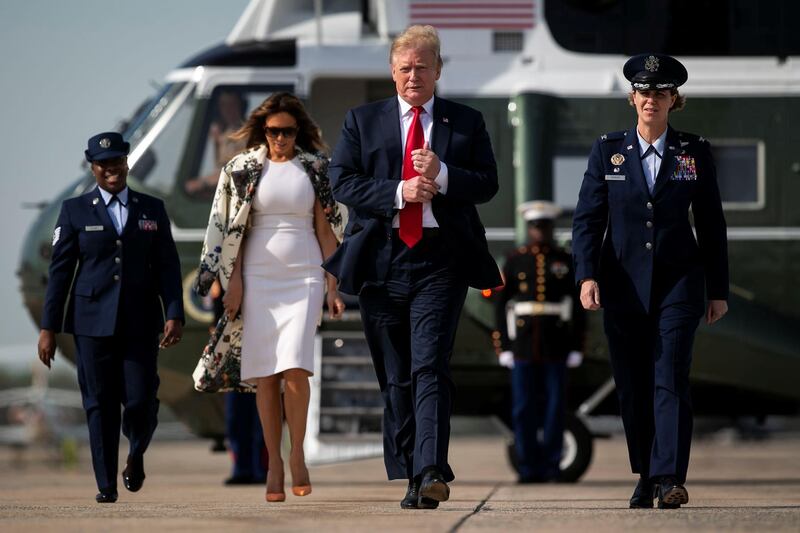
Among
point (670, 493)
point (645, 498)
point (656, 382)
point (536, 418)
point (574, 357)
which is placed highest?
point (656, 382)

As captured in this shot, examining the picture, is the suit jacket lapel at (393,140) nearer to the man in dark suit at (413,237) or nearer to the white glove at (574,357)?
the man in dark suit at (413,237)

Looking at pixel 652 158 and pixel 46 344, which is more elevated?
pixel 652 158

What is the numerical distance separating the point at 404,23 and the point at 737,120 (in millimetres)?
2334

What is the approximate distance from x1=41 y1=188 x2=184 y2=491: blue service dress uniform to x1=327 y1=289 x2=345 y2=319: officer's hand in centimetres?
Result: 76

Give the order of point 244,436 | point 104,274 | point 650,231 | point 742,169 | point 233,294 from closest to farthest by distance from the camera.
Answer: point 650,231
point 233,294
point 104,274
point 244,436
point 742,169

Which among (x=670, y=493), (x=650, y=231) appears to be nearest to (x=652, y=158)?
(x=650, y=231)

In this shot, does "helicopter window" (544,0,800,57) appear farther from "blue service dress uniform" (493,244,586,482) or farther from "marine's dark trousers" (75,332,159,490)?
"marine's dark trousers" (75,332,159,490)

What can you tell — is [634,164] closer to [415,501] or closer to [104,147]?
[415,501]

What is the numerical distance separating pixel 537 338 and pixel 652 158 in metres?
4.20

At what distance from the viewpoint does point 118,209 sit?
7.80m

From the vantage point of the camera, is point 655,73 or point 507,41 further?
point 507,41

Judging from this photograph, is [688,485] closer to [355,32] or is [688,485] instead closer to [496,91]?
[496,91]

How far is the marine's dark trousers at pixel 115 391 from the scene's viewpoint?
7.61 metres

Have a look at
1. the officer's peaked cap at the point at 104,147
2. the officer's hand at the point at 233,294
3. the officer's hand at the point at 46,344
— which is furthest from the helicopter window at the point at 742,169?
the officer's hand at the point at 46,344
